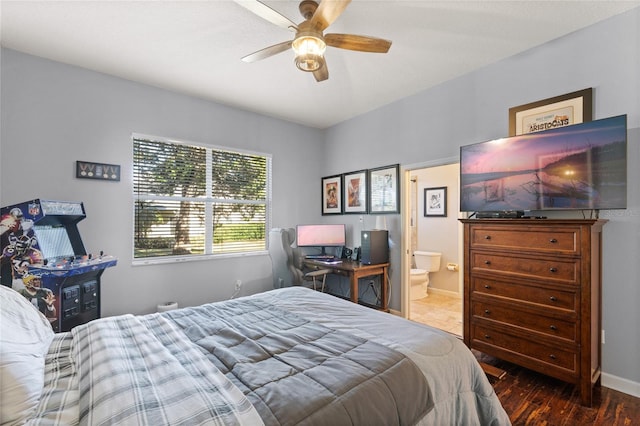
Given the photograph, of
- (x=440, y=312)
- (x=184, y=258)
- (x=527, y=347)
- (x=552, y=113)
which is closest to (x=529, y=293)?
(x=527, y=347)

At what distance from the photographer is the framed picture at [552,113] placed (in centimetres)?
228

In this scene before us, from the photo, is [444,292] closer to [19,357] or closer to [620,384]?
[620,384]

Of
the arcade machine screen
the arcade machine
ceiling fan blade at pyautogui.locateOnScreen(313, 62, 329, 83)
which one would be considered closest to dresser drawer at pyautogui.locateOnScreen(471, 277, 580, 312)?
ceiling fan blade at pyautogui.locateOnScreen(313, 62, 329, 83)

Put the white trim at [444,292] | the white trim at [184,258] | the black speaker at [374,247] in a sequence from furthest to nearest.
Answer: the white trim at [444,292] → the black speaker at [374,247] → the white trim at [184,258]

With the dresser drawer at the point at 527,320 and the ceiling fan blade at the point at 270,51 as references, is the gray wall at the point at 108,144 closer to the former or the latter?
the ceiling fan blade at the point at 270,51

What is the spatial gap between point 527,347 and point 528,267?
618mm

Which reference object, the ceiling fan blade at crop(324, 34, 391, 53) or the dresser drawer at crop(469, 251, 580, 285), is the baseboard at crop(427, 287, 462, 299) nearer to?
the dresser drawer at crop(469, 251, 580, 285)

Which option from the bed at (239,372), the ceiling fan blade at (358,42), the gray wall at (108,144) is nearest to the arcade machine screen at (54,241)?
the gray wall at (108,144)

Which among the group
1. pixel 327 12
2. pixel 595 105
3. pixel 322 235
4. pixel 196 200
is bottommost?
pixel 322 235

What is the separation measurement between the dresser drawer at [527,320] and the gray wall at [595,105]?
48 cm

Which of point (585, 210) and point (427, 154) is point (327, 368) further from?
point (427, 154)

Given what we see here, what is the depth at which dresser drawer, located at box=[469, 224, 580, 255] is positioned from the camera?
2.02 meters

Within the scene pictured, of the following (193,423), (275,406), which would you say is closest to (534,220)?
(275,406)

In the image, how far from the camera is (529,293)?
7.27 ft
